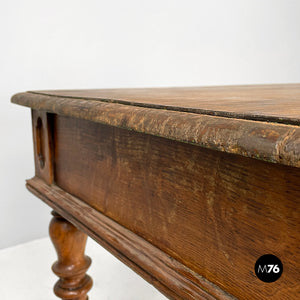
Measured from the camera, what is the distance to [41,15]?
54.6 inches

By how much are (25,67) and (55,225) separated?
28.4 inches

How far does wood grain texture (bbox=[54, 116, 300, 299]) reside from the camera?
34cm

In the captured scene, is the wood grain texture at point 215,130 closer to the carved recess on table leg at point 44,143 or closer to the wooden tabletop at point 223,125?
the wooden tabletop at point 223,125

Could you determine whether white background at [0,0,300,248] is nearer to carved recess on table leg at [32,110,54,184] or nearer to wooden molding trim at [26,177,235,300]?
carved recess on table leg at [32,110,54,184]

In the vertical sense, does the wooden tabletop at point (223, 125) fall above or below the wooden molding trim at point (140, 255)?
above

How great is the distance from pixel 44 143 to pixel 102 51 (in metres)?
0.88

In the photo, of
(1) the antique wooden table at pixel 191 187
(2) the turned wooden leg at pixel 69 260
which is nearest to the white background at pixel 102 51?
(2) the turned wooden leg at pixel 69 260

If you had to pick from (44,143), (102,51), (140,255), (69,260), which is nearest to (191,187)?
(140,255)

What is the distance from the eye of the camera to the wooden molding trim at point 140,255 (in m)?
0.42

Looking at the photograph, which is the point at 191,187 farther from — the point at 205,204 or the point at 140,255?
the point at 140,255

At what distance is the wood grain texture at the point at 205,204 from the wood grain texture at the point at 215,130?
0.05 m

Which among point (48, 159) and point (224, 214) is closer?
point (224, 214)

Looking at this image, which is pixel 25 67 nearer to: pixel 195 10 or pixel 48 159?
pixel 48 159

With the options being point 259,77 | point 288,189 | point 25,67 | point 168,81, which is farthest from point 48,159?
point 259,77
